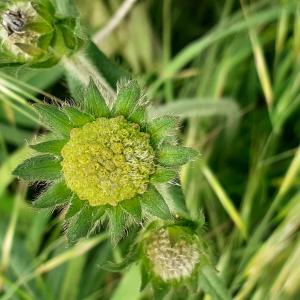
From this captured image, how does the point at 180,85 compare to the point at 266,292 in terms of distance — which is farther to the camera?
the point at 180,85

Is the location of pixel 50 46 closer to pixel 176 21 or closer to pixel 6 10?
pixel 6 10

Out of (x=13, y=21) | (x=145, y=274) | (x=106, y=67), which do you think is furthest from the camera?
(x=106, y=67)

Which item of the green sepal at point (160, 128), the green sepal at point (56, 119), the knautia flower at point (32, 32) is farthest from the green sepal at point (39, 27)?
the green sepal at point (160, 128)

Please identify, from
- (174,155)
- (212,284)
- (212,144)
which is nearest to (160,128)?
(174,155)

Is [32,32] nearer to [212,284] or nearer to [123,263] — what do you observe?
[123,263]

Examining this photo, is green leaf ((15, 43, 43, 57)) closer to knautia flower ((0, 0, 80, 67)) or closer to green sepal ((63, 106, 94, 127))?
knautia flower ((0, 0, 80, 67))

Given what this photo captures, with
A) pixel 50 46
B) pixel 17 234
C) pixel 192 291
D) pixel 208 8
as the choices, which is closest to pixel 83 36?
pixel 50 46
